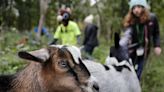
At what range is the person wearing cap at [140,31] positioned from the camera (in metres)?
8.43

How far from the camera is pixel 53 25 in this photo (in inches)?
1344

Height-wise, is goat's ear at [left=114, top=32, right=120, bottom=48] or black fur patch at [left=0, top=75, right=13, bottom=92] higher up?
black fur patch at [left=0, top=75, right=13, bottom=92]

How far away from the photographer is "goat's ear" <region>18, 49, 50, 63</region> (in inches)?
199

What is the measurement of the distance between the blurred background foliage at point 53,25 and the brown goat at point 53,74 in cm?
360

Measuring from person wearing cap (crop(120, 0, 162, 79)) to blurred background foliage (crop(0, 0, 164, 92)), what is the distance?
191cm

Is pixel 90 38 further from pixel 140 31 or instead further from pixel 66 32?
pixel 140 31

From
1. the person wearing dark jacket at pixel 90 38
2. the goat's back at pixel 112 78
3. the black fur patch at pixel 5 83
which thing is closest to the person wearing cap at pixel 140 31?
the goat's back at pixel 112 78

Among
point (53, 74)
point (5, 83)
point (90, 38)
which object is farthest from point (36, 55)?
point (90, 38)

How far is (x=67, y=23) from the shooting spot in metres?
12.8

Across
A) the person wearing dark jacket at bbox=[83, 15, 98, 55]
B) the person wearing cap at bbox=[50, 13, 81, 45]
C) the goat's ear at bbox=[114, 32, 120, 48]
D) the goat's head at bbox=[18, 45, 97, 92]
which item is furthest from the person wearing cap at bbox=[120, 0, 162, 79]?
the person wearing dark jacket at bbox=[83, 15, 98, 55]

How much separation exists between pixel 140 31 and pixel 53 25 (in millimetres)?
25596

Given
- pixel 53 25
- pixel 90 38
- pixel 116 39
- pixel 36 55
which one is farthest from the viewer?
pixel 53 25

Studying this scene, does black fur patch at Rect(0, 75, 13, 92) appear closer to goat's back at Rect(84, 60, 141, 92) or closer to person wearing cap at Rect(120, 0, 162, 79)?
goat's back at Rect(84, 60, 141, 92)

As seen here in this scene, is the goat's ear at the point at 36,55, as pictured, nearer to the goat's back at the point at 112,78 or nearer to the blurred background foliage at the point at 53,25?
the goat's back at the point at 112,78
